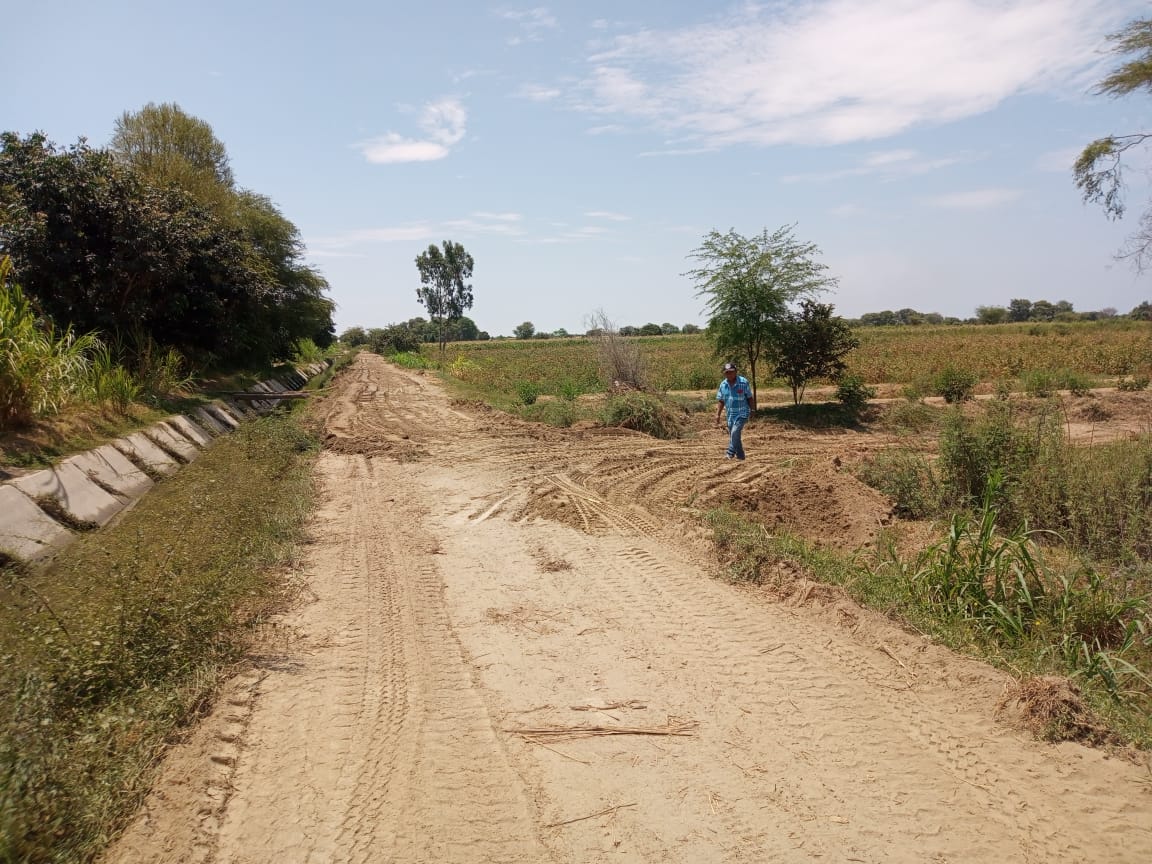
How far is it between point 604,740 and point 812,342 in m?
16.3

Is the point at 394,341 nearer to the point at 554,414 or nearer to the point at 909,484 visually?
the point at 554,414

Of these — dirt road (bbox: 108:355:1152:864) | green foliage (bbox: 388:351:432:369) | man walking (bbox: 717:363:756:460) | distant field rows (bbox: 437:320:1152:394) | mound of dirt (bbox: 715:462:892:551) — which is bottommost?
dirt road (bbox: 108:355:1152:864)

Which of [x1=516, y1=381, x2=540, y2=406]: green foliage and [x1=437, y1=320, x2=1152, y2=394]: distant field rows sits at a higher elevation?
[x1=437, y1=320, x2=1152, y2=394]: distant field rows

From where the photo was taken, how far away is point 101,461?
327 inches

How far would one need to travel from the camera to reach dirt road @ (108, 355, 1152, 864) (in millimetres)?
2965

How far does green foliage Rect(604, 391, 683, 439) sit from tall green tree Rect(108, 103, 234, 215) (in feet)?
45.0

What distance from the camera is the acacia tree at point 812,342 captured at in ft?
59.4

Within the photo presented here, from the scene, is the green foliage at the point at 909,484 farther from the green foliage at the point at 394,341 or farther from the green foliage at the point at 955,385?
the green foliage at the point at 394,341

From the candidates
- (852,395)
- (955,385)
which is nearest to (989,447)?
(852,395)

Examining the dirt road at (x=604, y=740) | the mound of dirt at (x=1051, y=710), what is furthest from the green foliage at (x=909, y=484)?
the mound of dirt at (x=1051, y=710)

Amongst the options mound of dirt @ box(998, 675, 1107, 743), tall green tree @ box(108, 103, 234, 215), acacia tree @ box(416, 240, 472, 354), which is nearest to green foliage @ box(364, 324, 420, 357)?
acacia tree @ box(416, 240, 472, 354)

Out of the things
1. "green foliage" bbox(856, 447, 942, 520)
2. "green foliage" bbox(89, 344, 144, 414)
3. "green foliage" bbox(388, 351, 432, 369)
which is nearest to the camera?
"green foliage" bbox(856, 447, 942, 520)

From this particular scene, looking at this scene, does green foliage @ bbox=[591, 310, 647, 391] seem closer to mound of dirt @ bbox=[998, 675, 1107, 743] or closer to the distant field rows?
the distant field rows

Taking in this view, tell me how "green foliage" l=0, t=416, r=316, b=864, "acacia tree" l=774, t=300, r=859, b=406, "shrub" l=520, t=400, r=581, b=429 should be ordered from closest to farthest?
"green foliage" l=0, t=416, r=316, b=864, "shrub" l=520, t=400, r=581, b=429, "acacia tree" l=774, t=300, r=859, b=406
